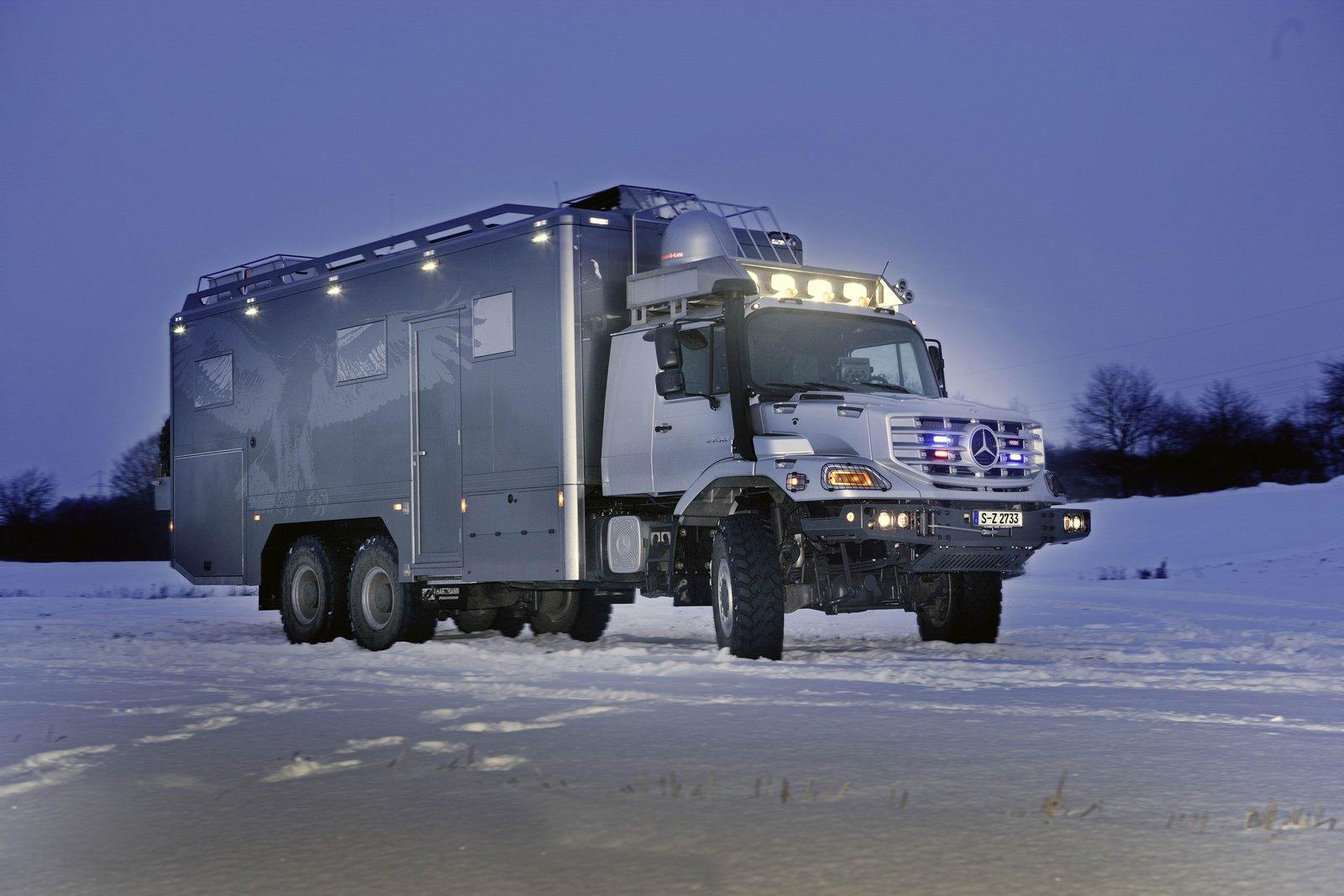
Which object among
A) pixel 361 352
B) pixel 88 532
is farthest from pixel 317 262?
pixel 88 532

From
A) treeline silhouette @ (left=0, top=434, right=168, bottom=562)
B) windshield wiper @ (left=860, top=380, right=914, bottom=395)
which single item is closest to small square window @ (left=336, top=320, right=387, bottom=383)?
windshield wiper @ (left=860, top=380, right=914, bottom=395)

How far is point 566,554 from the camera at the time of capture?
1397 centimetres

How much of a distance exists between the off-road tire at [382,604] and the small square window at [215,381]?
3.24 metres

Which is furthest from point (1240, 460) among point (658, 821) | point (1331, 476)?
point (658, 821)

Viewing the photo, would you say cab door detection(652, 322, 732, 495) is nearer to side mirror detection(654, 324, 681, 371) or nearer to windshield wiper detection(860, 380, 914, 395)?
side mirror detection(654, 324, 681, 371)

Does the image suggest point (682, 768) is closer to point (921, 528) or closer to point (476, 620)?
point (921, 528)

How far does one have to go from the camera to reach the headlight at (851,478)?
12.3 m

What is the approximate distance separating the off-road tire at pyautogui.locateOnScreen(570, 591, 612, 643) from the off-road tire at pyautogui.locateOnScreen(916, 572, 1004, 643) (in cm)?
396

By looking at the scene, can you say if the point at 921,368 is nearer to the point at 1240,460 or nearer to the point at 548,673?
the point at 548,673

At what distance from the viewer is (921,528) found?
493 inches

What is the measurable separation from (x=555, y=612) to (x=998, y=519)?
631cm

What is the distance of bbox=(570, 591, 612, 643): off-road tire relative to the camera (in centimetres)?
1730

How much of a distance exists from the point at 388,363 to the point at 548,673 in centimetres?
521

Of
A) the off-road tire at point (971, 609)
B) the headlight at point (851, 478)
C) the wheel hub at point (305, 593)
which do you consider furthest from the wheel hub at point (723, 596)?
the wheel hub at point (305, 593)
